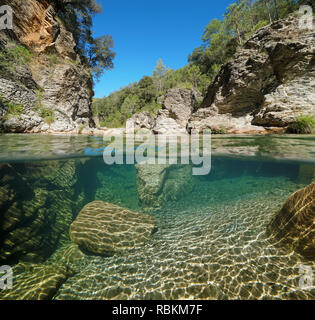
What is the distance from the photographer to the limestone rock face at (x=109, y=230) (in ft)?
13.9

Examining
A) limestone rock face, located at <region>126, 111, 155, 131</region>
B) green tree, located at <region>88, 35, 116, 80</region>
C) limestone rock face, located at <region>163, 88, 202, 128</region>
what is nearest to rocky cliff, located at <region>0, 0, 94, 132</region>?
green tree, located at <region>88, 35, 116, 80</region>

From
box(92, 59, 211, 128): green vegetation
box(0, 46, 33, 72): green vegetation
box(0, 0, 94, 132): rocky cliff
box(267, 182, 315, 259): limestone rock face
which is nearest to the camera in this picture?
box(267, 182, 315, 259): limestone rock face

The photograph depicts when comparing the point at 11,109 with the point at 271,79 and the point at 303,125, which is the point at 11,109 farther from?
the point at 271,79

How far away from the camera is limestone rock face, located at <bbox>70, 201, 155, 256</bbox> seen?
423 centimetres

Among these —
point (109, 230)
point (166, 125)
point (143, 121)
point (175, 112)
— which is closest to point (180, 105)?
point (175, 112)

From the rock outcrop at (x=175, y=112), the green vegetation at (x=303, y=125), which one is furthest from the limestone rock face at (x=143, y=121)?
the green vegetation at (x=303, y=125)

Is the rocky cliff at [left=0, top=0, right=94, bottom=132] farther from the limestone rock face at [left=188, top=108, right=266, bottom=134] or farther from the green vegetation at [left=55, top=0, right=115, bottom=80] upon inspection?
the limestone rock face at [left=188, top=108, right=266, bottom=134]

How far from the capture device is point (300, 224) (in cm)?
332

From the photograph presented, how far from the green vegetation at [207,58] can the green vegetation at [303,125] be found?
626 inches

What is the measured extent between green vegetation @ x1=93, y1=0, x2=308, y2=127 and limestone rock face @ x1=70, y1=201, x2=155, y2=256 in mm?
22027

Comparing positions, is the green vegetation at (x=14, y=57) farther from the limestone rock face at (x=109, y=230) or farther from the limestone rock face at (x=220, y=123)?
the limestone rock face at (x=220, y=123)
